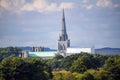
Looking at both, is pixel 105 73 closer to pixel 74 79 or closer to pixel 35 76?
pixel 74 79

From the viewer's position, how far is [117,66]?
319 ft

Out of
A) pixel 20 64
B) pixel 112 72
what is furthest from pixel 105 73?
pixel 20 64

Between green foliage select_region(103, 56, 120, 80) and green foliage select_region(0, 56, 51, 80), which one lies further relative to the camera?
green foliage select_region(103, 56, 120, 80)

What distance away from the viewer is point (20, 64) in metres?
85.1

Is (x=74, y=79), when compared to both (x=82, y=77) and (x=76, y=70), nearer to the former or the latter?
(x=82, y=77)

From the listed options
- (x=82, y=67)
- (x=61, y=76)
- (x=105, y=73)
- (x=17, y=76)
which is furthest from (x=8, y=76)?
(x=82, y=67)

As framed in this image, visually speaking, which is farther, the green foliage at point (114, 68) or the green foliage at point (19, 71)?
the green foliage at point (114, 68)

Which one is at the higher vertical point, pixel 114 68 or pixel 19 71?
pixel 19 71

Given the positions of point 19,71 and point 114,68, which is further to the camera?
point 114,68

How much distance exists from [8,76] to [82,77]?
1079cm

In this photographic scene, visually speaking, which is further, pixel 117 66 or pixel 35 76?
pixel 117 66

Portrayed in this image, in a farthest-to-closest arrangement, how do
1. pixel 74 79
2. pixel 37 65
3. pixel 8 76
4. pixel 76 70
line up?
pixel 76 70 < pixel 37 65 < pixel 74 79 < pixel 8 76

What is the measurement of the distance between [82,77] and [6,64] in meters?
10.7

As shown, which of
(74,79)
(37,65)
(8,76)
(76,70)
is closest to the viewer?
(8,76)
